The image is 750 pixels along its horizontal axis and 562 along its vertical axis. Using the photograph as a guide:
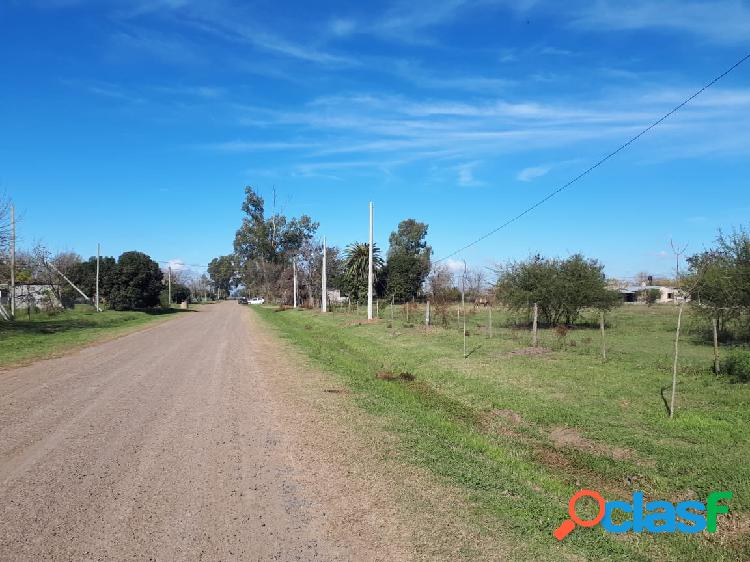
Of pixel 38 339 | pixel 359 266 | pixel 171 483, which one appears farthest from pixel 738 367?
pixel 359 266

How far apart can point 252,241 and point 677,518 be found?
8330cm

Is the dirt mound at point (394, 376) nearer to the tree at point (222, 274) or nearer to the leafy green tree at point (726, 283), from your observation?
the leafy green tree at point (726, 283)

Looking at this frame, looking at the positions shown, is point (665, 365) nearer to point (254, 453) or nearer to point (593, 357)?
point (593, 357)

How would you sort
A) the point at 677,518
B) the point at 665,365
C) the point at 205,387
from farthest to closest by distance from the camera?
1. the point at 665,365
2. the point at 205,387
3. the point at 677,518

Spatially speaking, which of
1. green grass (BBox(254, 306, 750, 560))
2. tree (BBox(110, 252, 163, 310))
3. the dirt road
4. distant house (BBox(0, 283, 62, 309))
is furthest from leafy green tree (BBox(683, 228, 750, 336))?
tree (BBox(110, 252, 163, 310))

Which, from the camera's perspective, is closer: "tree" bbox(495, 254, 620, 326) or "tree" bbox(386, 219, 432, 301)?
"tree" bbox(495, 254, 620, 326)

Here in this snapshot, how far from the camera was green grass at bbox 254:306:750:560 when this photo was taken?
469cm

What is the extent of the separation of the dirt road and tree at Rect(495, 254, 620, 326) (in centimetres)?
2112

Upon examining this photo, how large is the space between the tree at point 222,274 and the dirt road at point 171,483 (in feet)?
492

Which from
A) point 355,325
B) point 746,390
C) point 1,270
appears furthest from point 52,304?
point 746,390

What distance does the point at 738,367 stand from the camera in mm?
11398

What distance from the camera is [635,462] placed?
22.3ft

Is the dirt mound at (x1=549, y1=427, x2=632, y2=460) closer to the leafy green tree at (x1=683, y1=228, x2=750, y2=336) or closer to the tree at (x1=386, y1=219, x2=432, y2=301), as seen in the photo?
the leafy green tree at (x1=683, y1=228, x2=750, y2=336)

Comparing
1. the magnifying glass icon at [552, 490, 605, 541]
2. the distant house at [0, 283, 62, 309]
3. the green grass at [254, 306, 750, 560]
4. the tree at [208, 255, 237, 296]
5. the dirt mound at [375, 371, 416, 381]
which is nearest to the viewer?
the magnifying glass icon at [552, 490, 605, 541]
